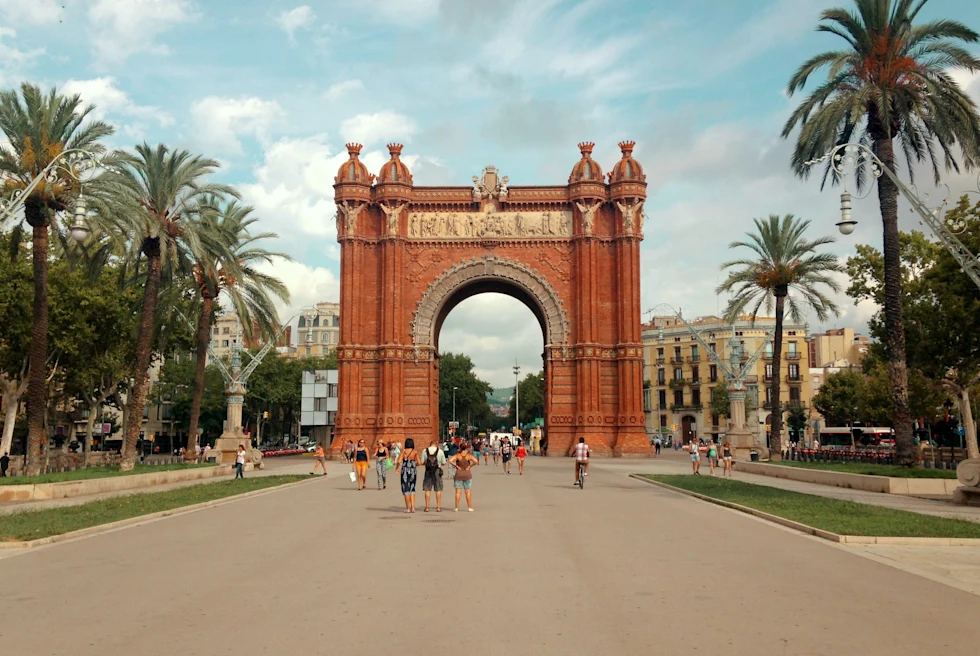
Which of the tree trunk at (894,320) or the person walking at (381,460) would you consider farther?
the person walking at (381,460)

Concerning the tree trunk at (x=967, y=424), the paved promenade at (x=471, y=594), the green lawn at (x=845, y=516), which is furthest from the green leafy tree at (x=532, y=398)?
the paved promenade at (x=471, y=594)

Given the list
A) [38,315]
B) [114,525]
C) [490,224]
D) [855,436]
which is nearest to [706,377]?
[855,436]

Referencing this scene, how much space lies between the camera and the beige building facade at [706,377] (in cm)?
8400

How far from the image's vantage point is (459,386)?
119750 millimetres

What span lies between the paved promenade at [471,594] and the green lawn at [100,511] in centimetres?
103

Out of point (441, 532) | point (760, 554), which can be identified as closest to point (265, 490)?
Answer: point (441, 532)

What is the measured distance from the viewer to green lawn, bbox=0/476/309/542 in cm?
1360

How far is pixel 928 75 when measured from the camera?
23875mm

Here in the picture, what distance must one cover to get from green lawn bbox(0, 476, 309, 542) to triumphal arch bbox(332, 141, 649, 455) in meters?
24.4

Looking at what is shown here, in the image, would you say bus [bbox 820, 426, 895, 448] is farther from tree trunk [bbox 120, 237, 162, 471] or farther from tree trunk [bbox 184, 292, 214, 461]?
tree trunk [bbox 120, 237, 162, 471]

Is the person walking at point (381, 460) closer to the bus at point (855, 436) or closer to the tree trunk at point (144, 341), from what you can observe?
the tree trunk at point (144, 341)

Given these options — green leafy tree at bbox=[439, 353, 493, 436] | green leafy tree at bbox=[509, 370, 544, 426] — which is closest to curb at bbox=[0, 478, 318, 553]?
green leafy tree at bbox=[439, 353, 493, 436]

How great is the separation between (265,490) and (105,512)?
24.6 ft

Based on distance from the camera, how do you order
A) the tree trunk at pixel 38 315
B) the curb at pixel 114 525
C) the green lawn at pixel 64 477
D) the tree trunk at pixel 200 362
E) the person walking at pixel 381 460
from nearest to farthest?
the curb at pixel 114 525 < the green lawn at pixel 64 477 < the tree trunk at pixel 38 315 < the person walking at pixel 381 460 < the tree trunk at pixel 200 362
